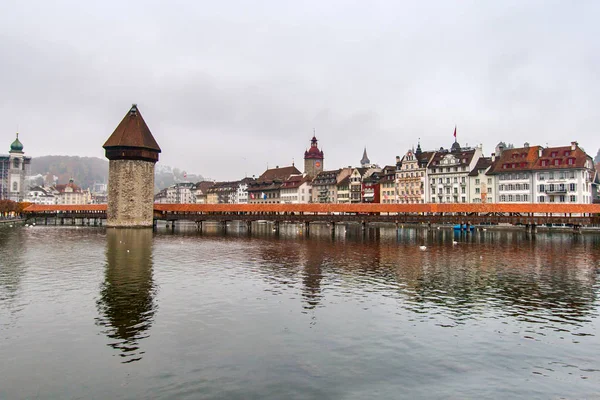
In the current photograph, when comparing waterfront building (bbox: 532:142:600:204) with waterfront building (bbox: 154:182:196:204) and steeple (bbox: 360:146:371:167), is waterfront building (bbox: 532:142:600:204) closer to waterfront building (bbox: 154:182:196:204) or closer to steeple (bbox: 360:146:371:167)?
steeple (bbox: 360:146:371:167)

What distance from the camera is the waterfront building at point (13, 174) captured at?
170m

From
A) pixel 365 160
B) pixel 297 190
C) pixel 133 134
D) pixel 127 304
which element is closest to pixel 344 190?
pixel 297 190

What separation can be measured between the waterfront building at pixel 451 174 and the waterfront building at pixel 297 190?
119 feet

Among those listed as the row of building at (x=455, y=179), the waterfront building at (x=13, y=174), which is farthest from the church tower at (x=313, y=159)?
the waterfront building at (x=13, y=174)

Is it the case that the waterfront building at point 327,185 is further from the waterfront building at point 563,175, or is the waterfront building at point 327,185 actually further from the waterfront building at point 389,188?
the waterfront building at point 563,175

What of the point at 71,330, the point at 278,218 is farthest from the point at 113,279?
the point at 278,218

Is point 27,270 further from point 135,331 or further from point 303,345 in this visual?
point 303,345

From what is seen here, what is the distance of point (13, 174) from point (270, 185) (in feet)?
335

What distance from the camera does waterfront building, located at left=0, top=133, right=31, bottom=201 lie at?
170 metres

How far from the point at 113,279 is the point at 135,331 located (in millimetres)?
9633

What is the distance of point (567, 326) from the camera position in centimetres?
1494

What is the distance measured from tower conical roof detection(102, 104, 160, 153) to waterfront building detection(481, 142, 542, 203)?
53.7 m

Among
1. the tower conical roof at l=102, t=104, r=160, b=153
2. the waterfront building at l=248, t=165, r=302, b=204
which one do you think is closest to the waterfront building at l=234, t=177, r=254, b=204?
the waterfront building at l=248, t=165, r=302, b=204

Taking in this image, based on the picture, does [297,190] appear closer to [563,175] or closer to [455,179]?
[455,179]
